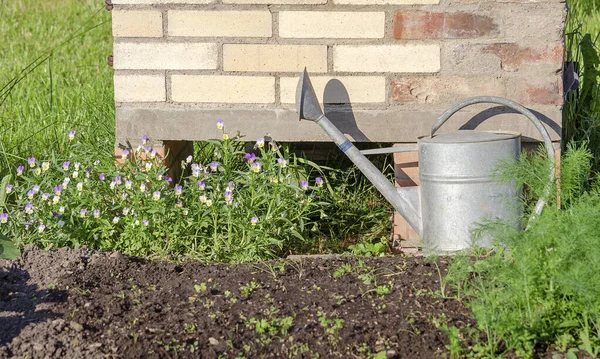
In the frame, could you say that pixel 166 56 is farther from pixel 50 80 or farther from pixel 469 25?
pixel 50 80

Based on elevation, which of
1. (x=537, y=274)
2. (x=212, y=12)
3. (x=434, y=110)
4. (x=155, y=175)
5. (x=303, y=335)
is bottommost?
(x=303, y=335)

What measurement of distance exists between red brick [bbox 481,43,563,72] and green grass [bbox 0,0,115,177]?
1.59 meters

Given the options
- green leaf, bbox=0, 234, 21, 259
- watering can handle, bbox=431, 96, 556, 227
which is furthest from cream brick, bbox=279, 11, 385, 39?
green leaf, bbox=0, 234, 21, 259

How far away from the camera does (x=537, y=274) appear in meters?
2.19

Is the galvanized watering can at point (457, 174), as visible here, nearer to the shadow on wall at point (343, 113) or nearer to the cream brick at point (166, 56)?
the shadow on wall at point (343, 113)

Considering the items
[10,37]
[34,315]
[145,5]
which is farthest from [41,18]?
[34,315]

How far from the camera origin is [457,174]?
290cm

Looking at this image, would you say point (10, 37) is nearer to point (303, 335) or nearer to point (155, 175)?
point (155, 175)

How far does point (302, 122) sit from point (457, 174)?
651mm

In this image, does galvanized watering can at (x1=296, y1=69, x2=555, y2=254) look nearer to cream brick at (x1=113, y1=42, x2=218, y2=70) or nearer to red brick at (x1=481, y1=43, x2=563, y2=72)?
red brick at (x1=481, y1=43, x2=563, y2=72)

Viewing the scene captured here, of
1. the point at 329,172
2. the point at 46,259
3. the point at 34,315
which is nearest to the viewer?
the point at 34,315

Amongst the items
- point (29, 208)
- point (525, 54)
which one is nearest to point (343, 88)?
point (525, 54)

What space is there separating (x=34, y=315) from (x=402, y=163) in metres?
1.48

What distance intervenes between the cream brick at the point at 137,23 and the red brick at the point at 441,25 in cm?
89
